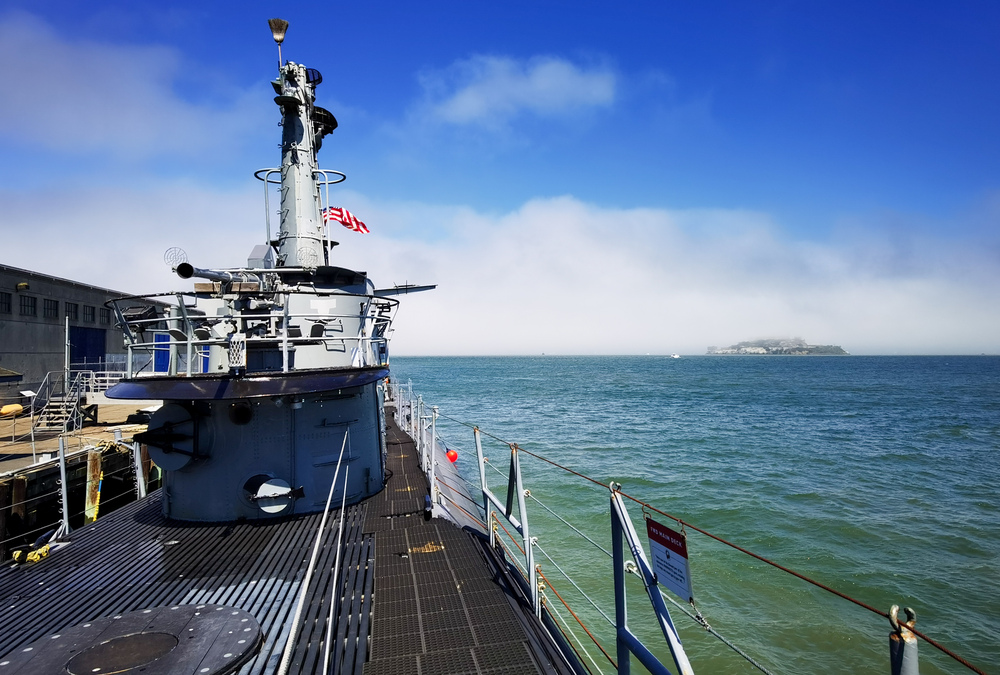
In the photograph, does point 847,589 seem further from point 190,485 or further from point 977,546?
point 190,485

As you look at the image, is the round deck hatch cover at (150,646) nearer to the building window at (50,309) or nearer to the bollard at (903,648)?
the bollard at (903,648)

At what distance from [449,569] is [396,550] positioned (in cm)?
108

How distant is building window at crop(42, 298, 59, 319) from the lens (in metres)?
32.1

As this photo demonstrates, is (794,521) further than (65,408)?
No

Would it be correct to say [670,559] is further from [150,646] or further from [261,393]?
[261,393]

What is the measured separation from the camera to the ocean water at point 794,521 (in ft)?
36.4

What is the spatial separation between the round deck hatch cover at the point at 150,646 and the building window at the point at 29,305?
3452cm

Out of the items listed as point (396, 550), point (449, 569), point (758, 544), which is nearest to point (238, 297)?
point (396, 550)

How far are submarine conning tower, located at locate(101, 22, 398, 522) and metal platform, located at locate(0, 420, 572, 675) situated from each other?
2.55ft

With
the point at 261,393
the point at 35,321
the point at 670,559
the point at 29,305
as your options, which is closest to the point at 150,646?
the point at 261,393

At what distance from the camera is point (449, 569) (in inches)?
293

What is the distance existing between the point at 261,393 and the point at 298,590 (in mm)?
3053

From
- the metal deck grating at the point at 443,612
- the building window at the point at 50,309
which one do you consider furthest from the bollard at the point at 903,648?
the building window at the point at 50,309

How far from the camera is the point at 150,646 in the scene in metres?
4.97
